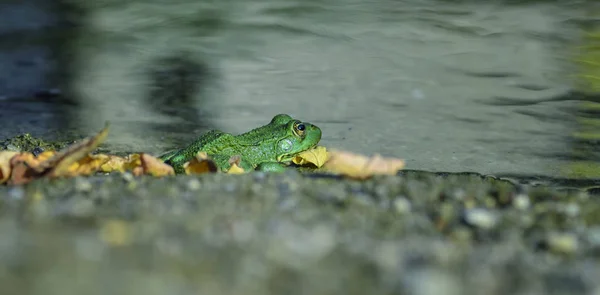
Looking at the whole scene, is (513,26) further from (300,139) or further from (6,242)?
(6,242)

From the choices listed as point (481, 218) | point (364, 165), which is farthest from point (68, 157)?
point (481, 218)

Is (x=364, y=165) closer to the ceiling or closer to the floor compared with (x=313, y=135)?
closer to the ceiling

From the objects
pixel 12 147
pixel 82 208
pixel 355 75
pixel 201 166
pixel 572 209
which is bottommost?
pixel 355 75

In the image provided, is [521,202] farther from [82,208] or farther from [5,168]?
[5,168]

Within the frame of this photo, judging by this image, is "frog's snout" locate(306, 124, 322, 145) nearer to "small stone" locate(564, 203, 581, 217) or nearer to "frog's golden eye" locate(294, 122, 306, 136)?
"frog's golden eye" locate(294, 122, 306, 136)

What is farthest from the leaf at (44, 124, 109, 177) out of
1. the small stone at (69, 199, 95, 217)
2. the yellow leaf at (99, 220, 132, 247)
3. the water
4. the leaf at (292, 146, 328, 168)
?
the water

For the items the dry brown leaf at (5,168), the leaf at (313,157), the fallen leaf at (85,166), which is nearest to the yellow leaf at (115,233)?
the fallen leaf at (85,166)

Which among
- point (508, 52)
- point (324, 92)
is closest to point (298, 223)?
point (324, 92)
